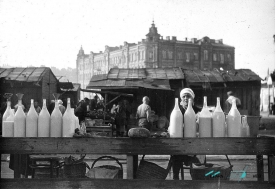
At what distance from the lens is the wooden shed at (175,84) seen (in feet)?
45.0

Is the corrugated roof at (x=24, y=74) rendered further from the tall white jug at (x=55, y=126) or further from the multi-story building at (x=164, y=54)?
the multi-story building at (x=164, y=54)

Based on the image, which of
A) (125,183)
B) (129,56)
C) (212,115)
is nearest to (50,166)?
(125,183)

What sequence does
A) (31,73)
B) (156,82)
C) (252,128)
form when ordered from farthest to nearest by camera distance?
1. (31,73)
2. (156,82)
3. (252,128)

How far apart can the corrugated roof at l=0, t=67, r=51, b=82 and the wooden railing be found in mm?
14643

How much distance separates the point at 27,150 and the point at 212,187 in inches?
58.0

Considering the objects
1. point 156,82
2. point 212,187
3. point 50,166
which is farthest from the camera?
point 156,82

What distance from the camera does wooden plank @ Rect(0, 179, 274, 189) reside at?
7.91 feet

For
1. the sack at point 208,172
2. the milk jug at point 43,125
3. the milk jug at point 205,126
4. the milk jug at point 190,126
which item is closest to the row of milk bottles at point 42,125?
the milk jug at point 43,125

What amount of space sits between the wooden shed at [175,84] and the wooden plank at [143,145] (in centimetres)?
1014

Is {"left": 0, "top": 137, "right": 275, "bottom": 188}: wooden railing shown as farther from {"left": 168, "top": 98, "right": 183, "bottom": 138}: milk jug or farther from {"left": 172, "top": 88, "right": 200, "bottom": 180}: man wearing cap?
{"left": 172, "top": 88, "right": 200, "bottom": 180}: man wearing cap

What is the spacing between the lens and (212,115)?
2578 millimetres

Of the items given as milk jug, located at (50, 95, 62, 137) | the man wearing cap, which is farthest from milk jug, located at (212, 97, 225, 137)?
the man wearing cap

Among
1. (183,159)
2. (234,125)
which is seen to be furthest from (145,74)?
(234,125)

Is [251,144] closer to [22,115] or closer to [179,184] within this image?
[179,184]
